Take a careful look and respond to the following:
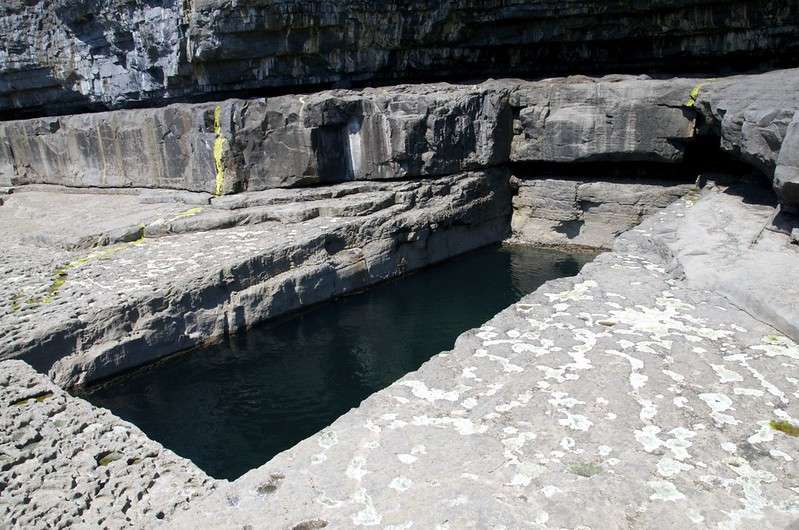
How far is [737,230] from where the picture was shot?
7.69m

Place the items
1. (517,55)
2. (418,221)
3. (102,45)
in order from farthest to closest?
(102,45) → (517,55) → (418,221)

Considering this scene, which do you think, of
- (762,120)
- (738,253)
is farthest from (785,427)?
(762,120)

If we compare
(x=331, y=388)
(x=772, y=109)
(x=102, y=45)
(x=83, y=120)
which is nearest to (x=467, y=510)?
(x=331, y=388)

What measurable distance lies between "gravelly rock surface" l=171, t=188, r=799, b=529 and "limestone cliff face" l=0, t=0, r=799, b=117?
9408 millimetres

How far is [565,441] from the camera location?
378cm

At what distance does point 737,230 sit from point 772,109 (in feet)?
5.11

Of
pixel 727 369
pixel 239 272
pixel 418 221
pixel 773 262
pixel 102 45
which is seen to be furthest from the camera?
pixel 102 45

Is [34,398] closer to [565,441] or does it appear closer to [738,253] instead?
[565,441]

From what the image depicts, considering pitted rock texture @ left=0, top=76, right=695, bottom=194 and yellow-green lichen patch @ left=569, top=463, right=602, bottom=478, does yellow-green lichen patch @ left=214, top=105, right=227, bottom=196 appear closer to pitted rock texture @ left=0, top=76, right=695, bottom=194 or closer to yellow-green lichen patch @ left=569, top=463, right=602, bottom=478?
pitted rock texture @ left=0, top=76, right=695, bottom=194

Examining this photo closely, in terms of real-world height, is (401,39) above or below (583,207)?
above

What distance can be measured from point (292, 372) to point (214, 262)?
2.05 metres

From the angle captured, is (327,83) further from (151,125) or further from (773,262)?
(773,262)

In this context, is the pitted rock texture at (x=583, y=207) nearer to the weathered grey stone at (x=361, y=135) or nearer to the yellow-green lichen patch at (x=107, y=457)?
the weathered grey stone at (x=361, y=135)

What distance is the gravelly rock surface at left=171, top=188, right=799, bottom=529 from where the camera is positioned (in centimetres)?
325
